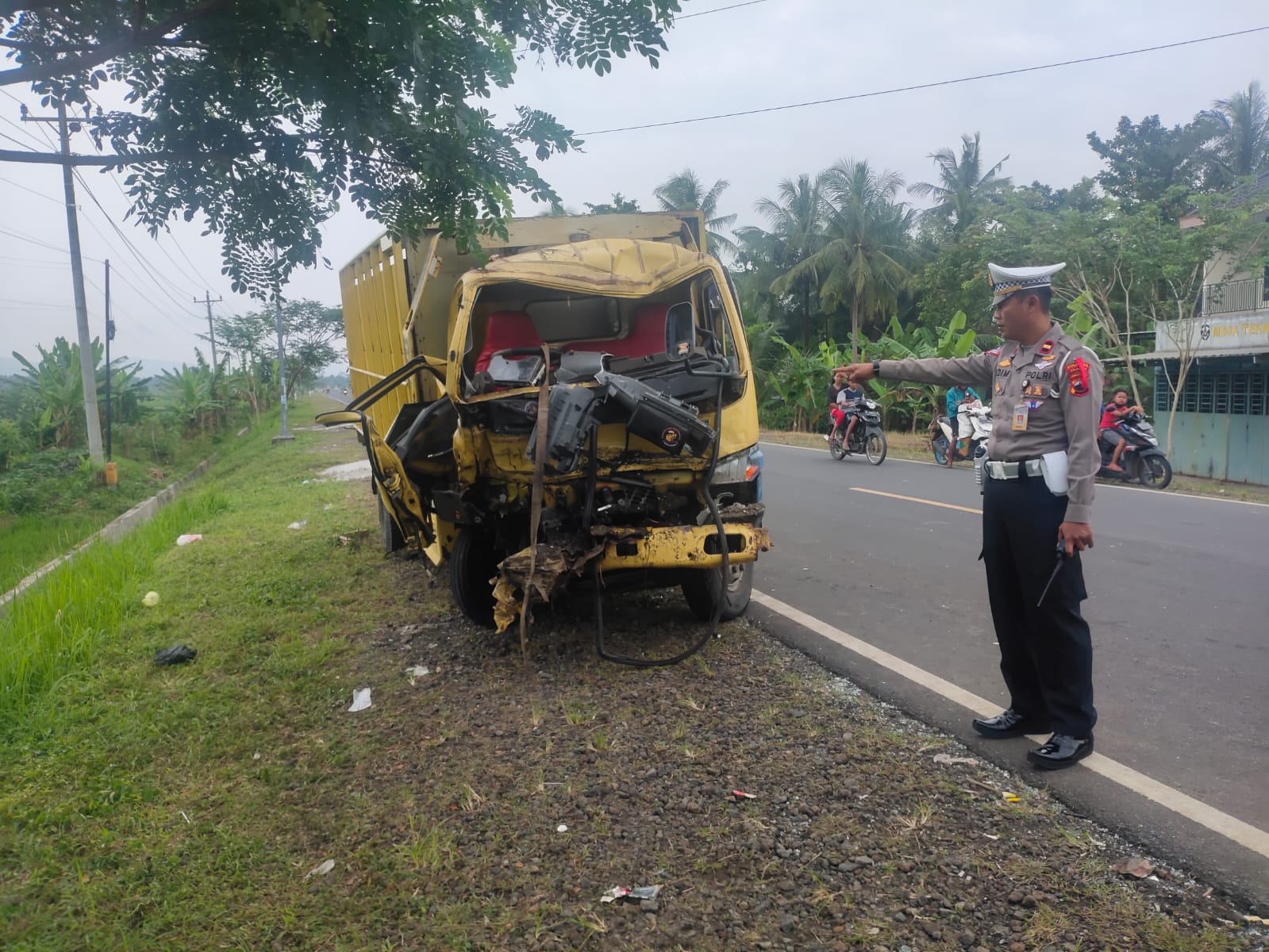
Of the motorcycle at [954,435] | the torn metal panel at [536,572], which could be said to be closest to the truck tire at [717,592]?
the torn metal panel at [536,572]

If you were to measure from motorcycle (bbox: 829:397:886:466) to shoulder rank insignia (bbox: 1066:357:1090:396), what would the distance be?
39.3 ft

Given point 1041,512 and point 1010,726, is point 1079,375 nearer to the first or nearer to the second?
point 1041,512

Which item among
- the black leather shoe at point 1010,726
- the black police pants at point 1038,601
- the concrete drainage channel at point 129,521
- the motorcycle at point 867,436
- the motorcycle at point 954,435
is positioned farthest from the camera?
the motorcycle at point 867,436

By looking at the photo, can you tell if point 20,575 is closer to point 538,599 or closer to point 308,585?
point 308,585

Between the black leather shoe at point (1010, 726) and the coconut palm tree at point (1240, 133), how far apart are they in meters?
33.8

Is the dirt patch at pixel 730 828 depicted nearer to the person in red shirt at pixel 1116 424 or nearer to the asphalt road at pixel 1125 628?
the asphalt road at pixel 1125 628

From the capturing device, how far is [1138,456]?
12672mm

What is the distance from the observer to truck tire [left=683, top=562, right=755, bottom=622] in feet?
17.1

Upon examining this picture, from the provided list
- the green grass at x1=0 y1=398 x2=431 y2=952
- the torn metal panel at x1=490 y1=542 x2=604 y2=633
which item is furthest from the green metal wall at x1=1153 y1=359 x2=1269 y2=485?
the torn metal panel at x1=490 y1=542 x2=604 y2=633

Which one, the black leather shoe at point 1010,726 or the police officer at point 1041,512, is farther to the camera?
the black leather shoe at point 1010,726

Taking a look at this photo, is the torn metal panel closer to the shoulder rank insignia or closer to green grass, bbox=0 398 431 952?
green grass, bbox=0 398 431 952

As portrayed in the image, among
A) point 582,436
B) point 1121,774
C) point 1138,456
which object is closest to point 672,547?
point 582,436

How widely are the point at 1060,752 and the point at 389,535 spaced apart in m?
5.90

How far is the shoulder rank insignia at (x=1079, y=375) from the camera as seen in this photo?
3.41 metres
